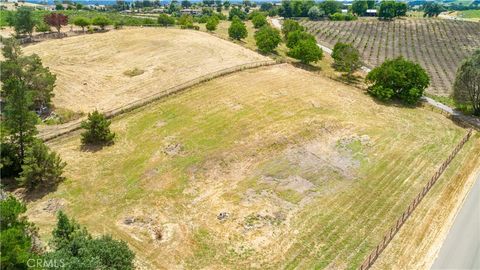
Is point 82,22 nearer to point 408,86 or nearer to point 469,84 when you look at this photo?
point 408,86

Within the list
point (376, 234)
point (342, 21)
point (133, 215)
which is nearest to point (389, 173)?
point (376, 234)

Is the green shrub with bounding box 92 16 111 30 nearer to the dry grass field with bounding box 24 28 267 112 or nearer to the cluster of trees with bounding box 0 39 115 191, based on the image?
the dry grass field with bounding box 24 28 267 112

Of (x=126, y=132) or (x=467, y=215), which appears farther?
(x=126, y=132)

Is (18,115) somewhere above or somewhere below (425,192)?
above

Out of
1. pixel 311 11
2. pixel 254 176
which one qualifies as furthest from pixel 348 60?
pixel 311 11

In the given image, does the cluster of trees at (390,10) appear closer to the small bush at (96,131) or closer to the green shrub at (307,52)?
the green shrub at (307,52)

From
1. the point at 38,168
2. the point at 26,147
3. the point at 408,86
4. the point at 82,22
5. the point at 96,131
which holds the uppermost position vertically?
the point at 82,22

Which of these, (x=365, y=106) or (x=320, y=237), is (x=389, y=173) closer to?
(x=320, y=237)
